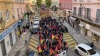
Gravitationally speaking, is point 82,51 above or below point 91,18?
below

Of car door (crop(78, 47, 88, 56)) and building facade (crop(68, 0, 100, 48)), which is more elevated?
building facade (crop(68, 0, 100, 48))

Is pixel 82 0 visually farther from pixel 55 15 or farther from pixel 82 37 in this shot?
pixel 55 15

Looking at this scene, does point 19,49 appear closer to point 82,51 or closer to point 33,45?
point 33,45

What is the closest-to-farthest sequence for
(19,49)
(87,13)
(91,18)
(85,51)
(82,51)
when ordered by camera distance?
(85,51) → (82,51) → (19,49) → (91,18) → (87,13)

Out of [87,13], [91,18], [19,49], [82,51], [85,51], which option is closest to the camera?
[85,51]

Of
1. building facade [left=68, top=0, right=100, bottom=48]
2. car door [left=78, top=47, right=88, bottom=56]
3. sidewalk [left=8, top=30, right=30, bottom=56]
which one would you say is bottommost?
sidewalk [left=8, top=30, right=30, bottom=56]

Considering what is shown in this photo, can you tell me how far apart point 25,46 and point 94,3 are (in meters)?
12.3

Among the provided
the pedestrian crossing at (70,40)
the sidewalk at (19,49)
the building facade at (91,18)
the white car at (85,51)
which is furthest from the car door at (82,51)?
the sidewalk at (19,49)

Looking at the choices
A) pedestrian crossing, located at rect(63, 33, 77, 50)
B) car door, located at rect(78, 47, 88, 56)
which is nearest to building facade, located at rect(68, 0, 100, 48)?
pedestrian crossing, located at rect(63, 33, 77, 50)

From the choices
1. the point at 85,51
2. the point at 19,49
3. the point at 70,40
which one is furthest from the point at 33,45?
the point at 85,51

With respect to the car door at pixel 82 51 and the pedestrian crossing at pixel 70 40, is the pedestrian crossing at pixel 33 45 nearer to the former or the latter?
the pedestrian crossing at pixel 70 40

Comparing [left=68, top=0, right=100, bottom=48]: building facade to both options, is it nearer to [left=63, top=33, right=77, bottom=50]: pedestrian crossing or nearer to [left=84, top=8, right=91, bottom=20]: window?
[left=84, top=8, right=91, bottom=20]: window

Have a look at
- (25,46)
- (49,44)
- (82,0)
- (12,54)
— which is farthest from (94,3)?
(12,54)

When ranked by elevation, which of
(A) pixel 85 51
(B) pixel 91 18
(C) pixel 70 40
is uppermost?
(B) pixel 91 18
